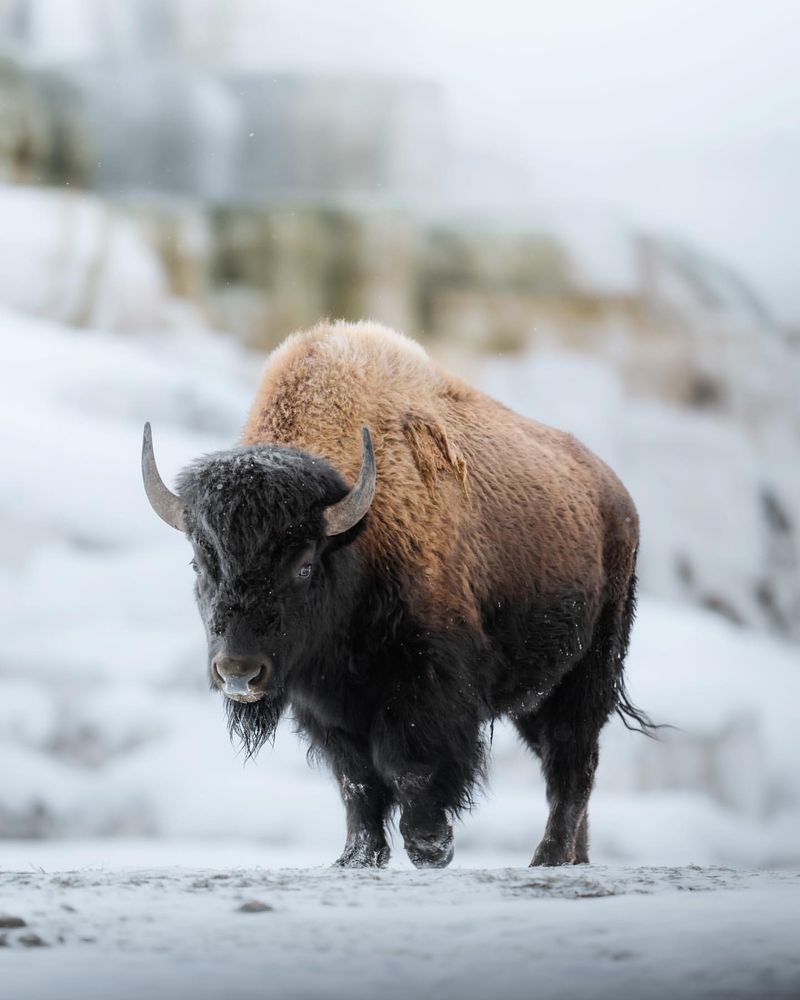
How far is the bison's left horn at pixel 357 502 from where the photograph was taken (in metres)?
4.36

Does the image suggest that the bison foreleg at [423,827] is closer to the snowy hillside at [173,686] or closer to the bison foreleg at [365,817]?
the bison foreleg at [365,817]

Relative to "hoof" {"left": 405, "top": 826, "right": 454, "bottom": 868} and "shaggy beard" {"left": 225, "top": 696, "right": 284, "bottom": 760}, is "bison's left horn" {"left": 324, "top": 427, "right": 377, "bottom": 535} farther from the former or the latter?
"hoof" {"left": 405, "top": 826, "right": 454, "bottom": 868}

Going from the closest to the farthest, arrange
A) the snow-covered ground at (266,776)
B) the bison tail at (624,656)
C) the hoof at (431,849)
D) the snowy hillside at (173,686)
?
the snow-covered ground at (266,776) < the hoof at (431,849) < the bison tail at (624,656) < the snowy hillside at (173,686)

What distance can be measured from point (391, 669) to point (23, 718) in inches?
475

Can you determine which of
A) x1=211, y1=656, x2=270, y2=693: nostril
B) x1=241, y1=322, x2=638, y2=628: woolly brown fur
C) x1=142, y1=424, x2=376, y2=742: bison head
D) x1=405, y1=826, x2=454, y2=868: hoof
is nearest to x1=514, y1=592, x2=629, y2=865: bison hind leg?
x1=241, y1=322, x2=638, y2=628: woolly brown fur

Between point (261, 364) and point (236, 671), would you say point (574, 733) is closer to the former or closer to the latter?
point (236, 671)

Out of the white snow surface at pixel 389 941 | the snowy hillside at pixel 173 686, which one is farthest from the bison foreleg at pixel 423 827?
the snowy hillside at pixel 173 686

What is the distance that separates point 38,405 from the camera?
19469 millimetres

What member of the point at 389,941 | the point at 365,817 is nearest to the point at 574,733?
the point at 365,817

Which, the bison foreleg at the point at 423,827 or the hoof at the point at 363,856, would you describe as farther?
the hoof at the point at 363,856

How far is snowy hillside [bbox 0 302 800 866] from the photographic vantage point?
15312 mm

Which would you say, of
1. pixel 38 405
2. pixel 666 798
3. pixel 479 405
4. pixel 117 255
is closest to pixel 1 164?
pixel 117 255

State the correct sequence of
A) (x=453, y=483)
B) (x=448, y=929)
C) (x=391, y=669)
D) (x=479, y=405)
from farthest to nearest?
(x=479, y=405), (x=453, y=483), (x=391, y=669), (x=448, y=929)

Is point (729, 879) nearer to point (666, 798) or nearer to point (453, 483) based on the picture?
point (453, 483)
